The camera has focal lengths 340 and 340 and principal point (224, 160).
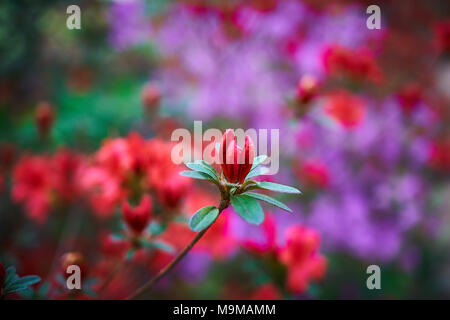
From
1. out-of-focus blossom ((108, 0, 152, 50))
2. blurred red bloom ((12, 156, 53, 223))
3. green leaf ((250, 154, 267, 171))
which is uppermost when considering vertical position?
out-of-focus blossom ((108, 0, 152, 50))

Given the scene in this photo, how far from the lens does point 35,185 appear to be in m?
1.01

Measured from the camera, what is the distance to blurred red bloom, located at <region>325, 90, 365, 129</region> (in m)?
1.33

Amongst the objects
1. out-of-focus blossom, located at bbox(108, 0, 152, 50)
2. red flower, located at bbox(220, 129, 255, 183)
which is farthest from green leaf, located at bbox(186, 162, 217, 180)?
out-of-focus blossom, located at bbox(108, 0, 152, 50)

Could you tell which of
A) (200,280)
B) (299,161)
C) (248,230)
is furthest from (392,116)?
(200,280)

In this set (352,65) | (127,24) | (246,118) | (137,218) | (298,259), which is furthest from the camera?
(127,24)

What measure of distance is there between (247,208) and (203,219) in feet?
0.18

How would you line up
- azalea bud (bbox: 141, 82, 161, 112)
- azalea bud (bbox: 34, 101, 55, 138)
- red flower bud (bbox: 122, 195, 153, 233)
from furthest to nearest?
azalea bud (bbox: 141, 82, 161, 112)
azalea bud (bbox: 34, 101, 55, 138)
red flower bud (bbox: 122, 195, 153, 233)

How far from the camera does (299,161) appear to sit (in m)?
1.39

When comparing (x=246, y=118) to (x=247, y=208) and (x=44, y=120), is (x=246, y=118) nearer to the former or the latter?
(x=44, y=120)

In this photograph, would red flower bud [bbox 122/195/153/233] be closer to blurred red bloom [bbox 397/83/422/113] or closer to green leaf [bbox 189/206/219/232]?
green leaf [bbox 189/206/219/232]

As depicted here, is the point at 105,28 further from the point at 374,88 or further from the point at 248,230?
the point at 374,88

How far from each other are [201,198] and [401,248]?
90 cm

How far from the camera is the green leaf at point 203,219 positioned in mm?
383

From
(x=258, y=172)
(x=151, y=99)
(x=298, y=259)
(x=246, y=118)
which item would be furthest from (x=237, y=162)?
(x=246, y=118)
